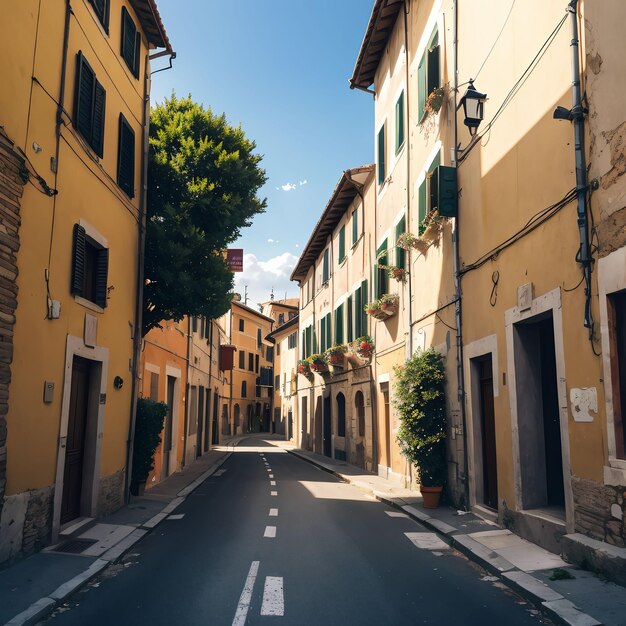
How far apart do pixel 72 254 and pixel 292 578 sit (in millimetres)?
5566

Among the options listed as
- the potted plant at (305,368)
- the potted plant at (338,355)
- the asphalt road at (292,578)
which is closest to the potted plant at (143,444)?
the asphalt road at (292,578)

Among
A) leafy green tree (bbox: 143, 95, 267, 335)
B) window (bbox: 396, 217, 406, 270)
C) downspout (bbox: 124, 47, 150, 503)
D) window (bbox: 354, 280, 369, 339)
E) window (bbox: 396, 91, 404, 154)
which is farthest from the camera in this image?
window (bbox: 354, 280, 369, 339)

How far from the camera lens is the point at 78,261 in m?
9.55

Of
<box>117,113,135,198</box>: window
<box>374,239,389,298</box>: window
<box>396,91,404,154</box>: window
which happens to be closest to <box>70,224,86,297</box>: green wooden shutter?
<box>117,113,135,198</box>: window

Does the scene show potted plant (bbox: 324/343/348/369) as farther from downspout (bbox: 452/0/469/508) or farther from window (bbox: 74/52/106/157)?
window (bbox: 74/52/106/157)

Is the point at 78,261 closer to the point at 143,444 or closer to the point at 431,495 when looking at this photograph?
the point at 143,444

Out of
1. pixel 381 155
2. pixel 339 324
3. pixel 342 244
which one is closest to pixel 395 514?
pixel 381 155

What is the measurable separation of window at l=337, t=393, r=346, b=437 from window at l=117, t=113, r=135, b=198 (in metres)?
14.6

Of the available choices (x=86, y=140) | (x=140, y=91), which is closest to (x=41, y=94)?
(x=86, y=140)

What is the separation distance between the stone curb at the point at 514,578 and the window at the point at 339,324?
557 inches

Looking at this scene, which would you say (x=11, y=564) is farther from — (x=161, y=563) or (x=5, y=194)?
(x=5, y=194)

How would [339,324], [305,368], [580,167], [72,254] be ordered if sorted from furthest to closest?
[305,368] < [339,324] < [72,254] < [580,167]

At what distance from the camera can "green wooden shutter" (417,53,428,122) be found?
14538mm

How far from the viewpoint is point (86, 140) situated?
998cm
